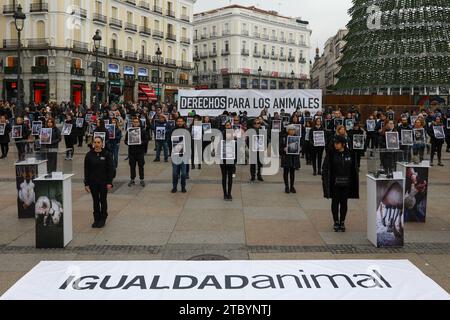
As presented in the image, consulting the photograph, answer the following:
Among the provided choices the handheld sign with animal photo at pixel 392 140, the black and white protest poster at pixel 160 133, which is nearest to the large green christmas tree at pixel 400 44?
the handheld sign with animal photo at pixel 392 140

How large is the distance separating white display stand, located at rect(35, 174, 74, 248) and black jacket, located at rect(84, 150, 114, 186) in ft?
3.88

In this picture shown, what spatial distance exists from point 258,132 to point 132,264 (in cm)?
775

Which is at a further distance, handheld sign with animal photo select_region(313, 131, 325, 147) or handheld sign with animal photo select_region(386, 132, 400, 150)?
handheld sign with animal photo select_region(386, 132, 400, 150)

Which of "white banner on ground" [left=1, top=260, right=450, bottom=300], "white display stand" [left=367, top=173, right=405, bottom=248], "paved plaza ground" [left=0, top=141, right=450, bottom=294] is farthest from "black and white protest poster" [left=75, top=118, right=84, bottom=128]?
"white display stand" [left=367, top=173, right=405, bottom=248]

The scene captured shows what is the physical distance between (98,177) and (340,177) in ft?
13.9

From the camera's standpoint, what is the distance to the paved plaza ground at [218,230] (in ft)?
23.9

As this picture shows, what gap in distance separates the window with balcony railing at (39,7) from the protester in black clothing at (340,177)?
47.4m

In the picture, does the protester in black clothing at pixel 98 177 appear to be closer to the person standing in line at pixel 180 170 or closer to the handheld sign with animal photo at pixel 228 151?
the handheld sign with animal photo at pixel 228 151

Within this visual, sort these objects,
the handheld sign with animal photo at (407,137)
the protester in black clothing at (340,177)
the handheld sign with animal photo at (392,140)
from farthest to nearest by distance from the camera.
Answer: the handheld sign with animal photo at (407,137) → the handheld sign with animal photo at (392,140) → the protester in black clothing at (340,177)

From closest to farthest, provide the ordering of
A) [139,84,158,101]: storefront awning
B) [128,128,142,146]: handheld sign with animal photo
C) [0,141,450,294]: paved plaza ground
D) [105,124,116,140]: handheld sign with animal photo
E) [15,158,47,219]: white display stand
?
[0,141,450,294]: paved plaza ground < [15,158,47,219]: white display stand < [128,128,142,146]: handheld sign with animal photo < [105,124,116,140]: handheld sign with animal photo < [139,84,158,101]: storefront awning

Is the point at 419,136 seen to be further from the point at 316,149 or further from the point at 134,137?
the point at 134,137

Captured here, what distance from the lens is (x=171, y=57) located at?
6681 cm

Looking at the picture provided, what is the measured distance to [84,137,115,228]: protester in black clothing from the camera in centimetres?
891

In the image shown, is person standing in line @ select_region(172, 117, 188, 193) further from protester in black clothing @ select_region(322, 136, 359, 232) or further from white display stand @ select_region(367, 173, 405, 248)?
white display stand @ select_region(367, 173, 405, 248)
